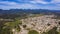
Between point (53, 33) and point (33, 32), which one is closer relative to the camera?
point (53, 33)

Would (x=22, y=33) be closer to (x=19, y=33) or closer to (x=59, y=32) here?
(x=19, y=33)

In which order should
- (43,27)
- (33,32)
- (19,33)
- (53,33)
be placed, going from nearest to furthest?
(53,33)
(33,32)
(19,33)
(43,27)

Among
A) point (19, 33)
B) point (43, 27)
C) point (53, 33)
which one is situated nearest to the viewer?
point (53, 33)

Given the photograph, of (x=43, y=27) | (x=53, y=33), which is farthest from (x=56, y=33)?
(x=43, y=27)

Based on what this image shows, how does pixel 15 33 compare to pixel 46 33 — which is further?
pixel 15 33

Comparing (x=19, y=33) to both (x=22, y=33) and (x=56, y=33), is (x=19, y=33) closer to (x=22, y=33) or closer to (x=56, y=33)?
(x=22, y=33)

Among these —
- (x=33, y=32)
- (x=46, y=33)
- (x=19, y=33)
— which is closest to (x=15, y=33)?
(x=19, y=33)

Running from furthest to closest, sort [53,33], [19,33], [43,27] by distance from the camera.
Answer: [43,27], [19,33], [53,33]

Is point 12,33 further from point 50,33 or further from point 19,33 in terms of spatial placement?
point 50,33
